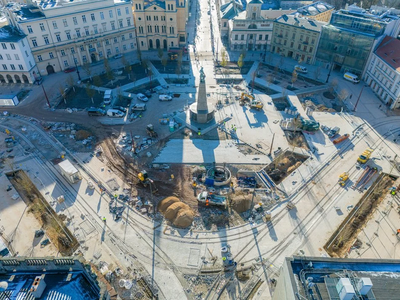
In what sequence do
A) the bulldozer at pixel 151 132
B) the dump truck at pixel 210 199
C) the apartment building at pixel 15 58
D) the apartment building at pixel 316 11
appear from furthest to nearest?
the apartment building at pixel 316 11 → the apartment building at pixel 15 58 → the bulldozer at pixel 151 132 → the dump truck at pixel 210 199

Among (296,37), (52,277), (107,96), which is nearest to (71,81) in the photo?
(107,96)

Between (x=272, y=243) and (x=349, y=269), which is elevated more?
(x=349, y=269)

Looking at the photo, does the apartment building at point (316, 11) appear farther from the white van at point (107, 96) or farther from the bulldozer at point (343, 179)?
the white van at point (107, 96)

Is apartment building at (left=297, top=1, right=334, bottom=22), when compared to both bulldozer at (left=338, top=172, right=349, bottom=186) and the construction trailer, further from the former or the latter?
the construction trailer

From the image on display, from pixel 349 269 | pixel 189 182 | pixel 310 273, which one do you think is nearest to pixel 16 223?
pixel 189 182

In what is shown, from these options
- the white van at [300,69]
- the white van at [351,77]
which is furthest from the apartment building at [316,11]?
the white van at [351,77]


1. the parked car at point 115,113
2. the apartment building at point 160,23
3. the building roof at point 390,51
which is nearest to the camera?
the parked car at point 115,113

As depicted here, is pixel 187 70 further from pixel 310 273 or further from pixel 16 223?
pixel 310 273
